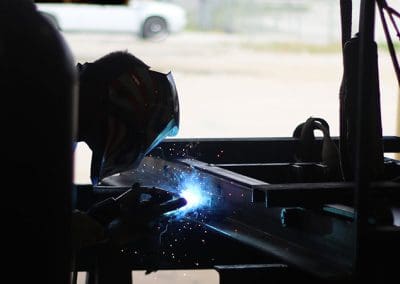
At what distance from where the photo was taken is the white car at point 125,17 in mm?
15148

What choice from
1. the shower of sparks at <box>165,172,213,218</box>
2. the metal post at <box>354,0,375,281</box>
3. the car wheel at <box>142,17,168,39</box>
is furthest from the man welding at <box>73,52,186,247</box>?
the car wheel at <box>142,17,168,39</box>

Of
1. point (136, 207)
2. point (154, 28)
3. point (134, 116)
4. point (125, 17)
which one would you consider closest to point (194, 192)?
point (134, 116)

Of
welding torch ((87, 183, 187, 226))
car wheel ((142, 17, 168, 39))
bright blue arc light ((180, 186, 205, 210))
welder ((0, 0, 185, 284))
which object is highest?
car wheel ((142, 17, 168, 39))

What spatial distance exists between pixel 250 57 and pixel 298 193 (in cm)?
1555

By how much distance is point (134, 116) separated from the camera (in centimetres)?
202

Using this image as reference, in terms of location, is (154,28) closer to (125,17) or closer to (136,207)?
(125,17)

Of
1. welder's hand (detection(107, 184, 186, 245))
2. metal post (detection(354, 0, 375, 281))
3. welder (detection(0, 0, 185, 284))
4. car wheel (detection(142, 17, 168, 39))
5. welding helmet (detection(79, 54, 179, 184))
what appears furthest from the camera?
car wheel (detection(142, 17, 168, 39))

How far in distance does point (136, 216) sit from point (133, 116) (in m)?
0.27

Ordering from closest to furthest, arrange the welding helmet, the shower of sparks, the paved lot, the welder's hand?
the welder's hand → the welding helmet → the shower of sparks → the paved lot

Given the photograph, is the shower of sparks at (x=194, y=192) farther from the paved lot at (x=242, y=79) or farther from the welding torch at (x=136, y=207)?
the paved lot at (x=242, y=79)

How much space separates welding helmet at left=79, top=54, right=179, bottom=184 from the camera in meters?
1.99

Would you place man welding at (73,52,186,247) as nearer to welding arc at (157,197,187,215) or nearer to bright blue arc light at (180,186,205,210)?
welding arc at (157,197,187,215)

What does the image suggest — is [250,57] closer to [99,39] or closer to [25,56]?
[99,39]

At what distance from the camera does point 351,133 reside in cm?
235
